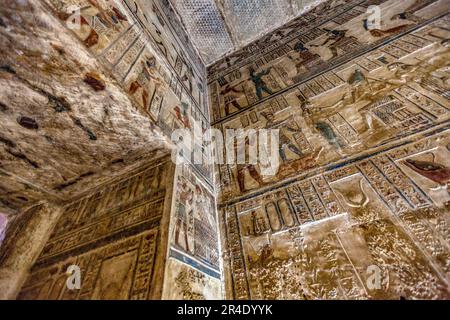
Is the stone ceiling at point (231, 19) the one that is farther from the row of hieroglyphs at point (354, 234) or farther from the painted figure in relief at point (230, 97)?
the row of hieroglyphs at point (354, 234)

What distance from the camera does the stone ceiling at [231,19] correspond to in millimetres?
4488

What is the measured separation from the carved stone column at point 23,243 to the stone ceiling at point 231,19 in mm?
4354

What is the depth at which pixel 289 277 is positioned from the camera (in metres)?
1.36

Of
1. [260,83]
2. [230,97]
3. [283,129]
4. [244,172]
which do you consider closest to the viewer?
[244,172]

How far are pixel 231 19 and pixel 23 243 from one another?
492 cm

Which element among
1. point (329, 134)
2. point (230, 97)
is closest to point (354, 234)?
point (329, 134)

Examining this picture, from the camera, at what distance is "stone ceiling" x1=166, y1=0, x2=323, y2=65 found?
449 centimetres

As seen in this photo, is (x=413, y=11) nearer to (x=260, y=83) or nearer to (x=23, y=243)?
(x=260, y=83)

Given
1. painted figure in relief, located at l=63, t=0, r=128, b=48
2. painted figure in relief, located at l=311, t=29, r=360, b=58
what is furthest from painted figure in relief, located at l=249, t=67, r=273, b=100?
painted figure in relief, located at l=63, t=0, r=128, b=48

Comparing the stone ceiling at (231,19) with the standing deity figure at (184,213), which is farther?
the stone ceiling at (231,19)

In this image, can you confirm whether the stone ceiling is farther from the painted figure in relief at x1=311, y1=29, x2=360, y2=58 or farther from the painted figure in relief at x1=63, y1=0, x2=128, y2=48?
the painted figure in relief at x1=63, y1=0, x2=128, y2=48

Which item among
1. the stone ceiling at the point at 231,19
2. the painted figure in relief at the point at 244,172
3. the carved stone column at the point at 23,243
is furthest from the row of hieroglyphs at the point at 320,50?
the carved stone column at the point at 23,243

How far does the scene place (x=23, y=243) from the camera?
5.62 feet

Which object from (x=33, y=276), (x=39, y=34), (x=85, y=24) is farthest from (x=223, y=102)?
(x=33, y=276)
